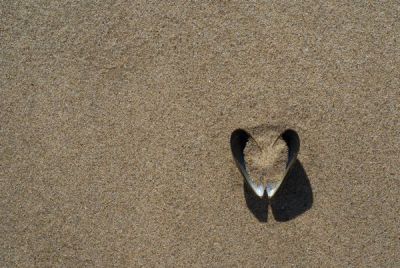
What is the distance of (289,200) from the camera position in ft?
6.06

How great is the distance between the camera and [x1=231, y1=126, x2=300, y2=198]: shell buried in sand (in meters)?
1.83

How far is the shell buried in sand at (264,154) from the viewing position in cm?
183

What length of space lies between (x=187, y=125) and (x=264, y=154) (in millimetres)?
408

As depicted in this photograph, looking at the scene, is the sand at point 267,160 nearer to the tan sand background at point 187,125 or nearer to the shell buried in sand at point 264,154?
the shell buried in sand at point 264,154

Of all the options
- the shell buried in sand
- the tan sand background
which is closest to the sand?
the shell buried in sand

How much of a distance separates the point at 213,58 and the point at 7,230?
4.51 ft

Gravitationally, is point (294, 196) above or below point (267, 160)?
below

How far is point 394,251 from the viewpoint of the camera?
1.83 meters

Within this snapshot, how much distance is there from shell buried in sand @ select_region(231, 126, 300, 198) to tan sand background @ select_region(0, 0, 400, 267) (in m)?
0.06

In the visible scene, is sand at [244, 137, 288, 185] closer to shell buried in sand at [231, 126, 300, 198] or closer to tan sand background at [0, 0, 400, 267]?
shell buried in sand at [231, 126, 300, 198]

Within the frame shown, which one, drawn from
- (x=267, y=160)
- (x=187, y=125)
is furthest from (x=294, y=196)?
(x=187, y=125)

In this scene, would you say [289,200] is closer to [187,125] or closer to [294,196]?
[294,196]

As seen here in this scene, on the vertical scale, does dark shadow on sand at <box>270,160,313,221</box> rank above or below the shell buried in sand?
below

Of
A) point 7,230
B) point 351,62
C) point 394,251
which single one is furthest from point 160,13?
point 394,251
